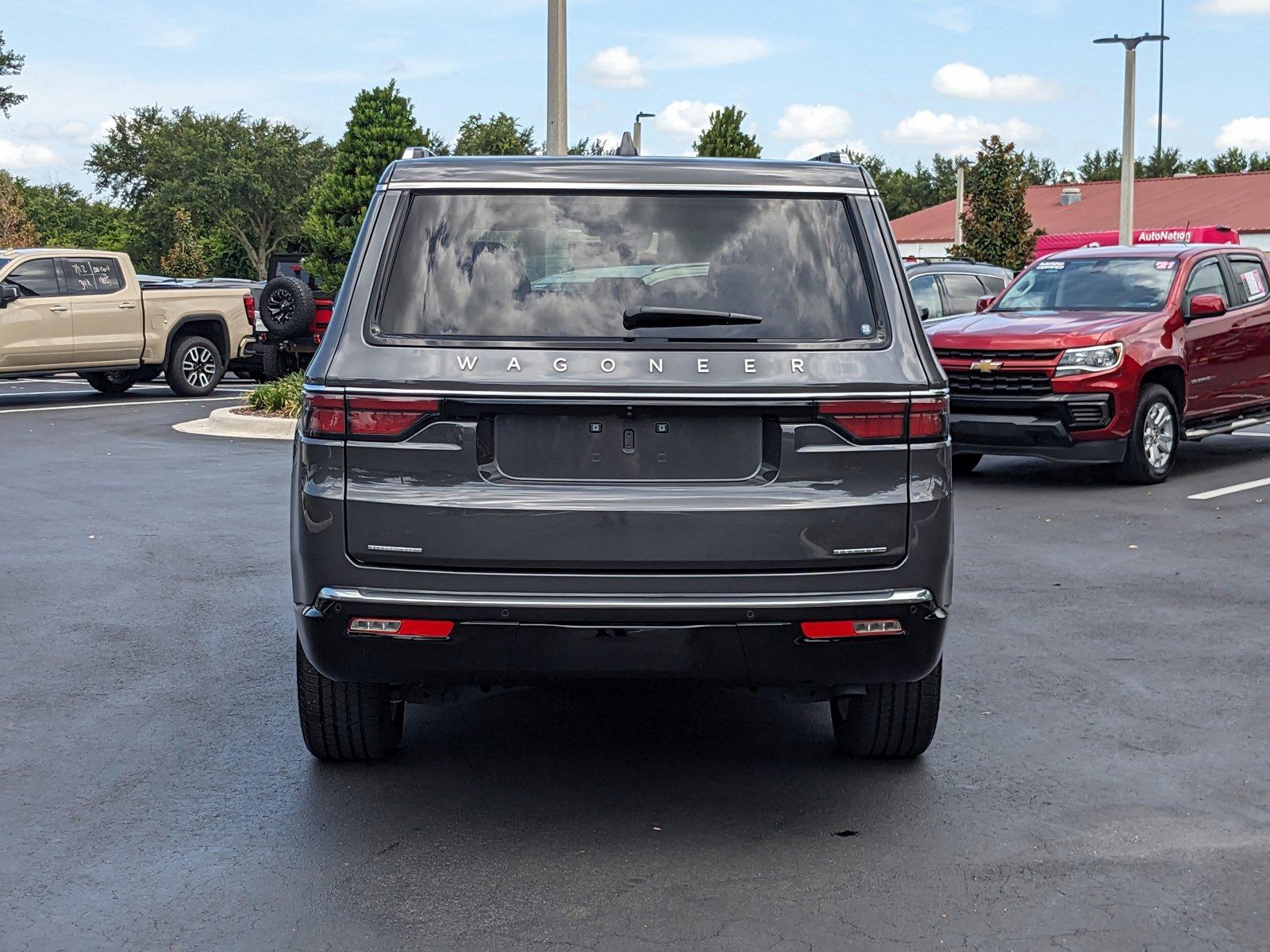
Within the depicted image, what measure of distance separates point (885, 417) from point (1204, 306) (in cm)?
919

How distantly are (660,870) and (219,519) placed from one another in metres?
7.03

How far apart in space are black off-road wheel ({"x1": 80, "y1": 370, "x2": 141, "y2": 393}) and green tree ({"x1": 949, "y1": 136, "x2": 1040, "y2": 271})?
21001mm

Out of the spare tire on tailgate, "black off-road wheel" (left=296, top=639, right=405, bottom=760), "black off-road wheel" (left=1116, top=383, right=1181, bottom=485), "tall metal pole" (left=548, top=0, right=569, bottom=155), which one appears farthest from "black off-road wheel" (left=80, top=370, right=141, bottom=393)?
"black off-road wheel" (left=296, top=639, right=405, bottom=760)

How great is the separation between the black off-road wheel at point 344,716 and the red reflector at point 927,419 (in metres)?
1.78

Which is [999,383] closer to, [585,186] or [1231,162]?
[585,186]

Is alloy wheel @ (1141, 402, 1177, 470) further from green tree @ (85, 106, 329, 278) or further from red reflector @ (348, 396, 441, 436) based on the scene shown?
green tree @ (85, 106, 329, 278)

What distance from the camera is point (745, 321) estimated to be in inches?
171

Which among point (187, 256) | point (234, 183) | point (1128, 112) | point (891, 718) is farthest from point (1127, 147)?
point (234, 183)

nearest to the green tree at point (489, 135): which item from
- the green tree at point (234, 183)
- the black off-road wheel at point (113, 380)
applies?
the green tree at point (234, 183)

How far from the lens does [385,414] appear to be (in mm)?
4273

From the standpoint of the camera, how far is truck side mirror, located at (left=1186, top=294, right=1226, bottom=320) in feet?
41.3

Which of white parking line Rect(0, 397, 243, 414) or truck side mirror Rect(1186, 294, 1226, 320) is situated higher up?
truck side mirror Rect(1186, 294, 1226, 320)

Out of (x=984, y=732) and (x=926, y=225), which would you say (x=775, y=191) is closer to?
(x=984, y=732)

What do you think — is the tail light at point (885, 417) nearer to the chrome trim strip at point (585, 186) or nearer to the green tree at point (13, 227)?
the chrome trim strip at point (585, 186)
